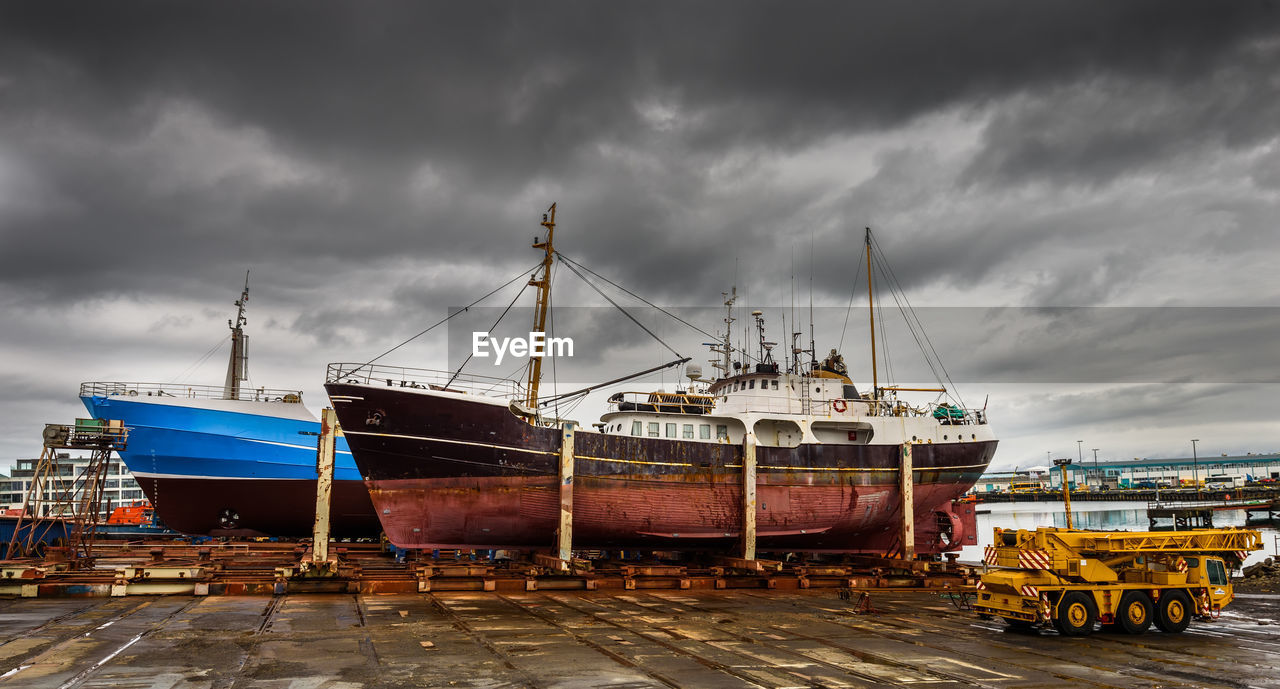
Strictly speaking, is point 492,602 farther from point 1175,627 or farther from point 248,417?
point 248,417

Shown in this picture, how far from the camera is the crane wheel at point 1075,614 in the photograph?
13.3 metres

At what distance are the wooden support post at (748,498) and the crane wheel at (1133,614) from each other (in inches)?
387

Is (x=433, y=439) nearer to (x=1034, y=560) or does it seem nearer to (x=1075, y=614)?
(x=1034, y=560)

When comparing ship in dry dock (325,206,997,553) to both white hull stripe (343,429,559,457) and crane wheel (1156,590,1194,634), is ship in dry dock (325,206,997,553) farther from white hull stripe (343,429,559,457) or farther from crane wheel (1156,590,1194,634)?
crane wheel (1156,590,1194,634)

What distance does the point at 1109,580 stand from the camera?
540 inches

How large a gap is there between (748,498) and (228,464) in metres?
18.9

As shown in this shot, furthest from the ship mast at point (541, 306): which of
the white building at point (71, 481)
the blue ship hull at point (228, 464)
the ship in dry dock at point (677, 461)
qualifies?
the white building at point (71, 481)

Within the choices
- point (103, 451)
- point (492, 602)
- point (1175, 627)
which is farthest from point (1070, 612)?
point (103, 451)

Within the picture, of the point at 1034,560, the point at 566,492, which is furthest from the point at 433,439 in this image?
the point at 1034,560

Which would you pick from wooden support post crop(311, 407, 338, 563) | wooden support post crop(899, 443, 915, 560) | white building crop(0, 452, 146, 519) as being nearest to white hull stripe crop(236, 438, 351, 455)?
wooden support post crop(311, 407, 338, 563)

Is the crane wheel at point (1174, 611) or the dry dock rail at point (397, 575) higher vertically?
the crane wheel at point (1174, 611)

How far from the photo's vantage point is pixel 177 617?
14.0 meters

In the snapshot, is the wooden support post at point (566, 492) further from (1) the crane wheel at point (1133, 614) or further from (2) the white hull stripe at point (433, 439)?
(1) the crane wheel at point (1133, 614)

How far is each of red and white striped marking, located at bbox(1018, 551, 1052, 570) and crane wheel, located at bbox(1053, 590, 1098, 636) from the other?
594mm
